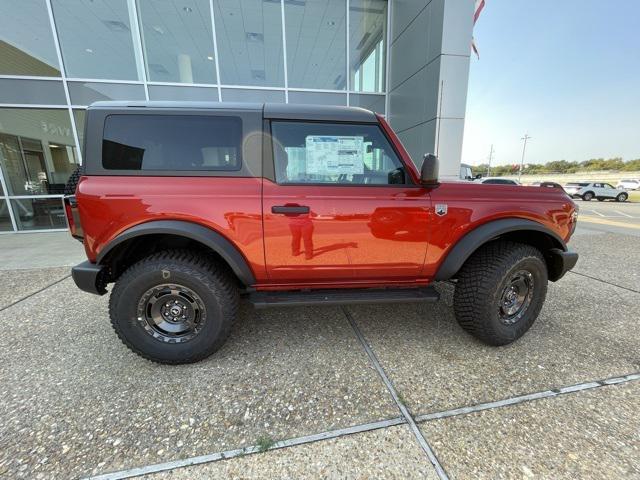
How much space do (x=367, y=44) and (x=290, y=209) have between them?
27.1 ft

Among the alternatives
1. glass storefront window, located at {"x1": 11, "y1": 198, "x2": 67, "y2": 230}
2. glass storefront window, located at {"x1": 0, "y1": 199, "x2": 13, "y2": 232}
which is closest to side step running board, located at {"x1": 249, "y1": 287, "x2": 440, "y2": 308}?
glass storefront window, located at {"x1": 11, "y1": 198, "x2": 67, "y2": 230}

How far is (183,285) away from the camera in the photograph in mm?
2092

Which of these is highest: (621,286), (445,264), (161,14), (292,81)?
(161,14)

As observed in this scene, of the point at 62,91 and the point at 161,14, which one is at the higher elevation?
the point at 161,14

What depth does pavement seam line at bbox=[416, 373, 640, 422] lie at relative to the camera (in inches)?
69.0

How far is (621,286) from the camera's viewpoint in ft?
12.4

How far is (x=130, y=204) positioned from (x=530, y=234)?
3237mm

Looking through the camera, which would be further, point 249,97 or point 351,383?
point 249,97

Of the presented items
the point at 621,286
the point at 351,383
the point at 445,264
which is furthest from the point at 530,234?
the point at 621,286

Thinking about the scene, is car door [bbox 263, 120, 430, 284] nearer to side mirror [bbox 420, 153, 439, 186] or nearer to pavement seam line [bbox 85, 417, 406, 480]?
side mirror [bbox 420, 153, 439, 186]

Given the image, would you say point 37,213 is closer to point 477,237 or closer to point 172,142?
point 172,142

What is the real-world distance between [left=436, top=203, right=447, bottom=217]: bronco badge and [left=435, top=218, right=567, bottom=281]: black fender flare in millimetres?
275

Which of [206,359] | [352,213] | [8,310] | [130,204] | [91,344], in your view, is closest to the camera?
[130,204]

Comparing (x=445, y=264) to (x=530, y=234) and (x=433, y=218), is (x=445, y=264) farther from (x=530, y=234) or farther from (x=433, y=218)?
(x=530, y=234)
